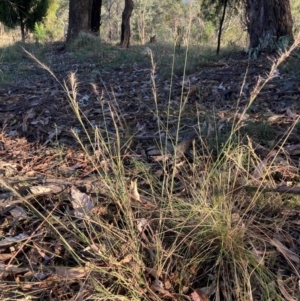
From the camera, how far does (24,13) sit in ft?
52.6

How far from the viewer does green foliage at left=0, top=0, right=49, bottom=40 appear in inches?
639

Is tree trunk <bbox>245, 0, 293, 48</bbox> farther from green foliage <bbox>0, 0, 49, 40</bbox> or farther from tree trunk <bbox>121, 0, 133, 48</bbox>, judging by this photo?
Result: green foliage <bbox>0, 0, 49, 40</bbox>

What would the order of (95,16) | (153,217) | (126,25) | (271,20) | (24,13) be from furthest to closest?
(24,13) → (95,16) → (126,25) → (271,20) → (153,217)

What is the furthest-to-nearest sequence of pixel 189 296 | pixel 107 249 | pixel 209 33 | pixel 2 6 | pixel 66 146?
pixel 2 6
pixel 209 33
pixel 66 146
pixel 107 249
pixel 189 296

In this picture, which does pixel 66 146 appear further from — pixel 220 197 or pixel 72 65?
pixel 72 65

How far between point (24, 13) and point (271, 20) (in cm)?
1282

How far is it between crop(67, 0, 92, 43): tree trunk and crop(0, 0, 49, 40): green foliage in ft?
19.3

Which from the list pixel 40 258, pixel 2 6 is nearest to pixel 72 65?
pixel 40 258

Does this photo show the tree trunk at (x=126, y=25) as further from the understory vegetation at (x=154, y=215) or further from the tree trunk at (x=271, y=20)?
Result: the understory vegetation at (x=154, y=215)

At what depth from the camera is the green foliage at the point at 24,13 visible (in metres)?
16.2

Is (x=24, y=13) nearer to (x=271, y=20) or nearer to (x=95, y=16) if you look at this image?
(x=95, y=16)

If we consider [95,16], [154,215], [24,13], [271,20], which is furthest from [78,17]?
[154,215]

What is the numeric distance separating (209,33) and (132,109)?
29.9ft

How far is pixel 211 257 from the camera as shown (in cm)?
158
